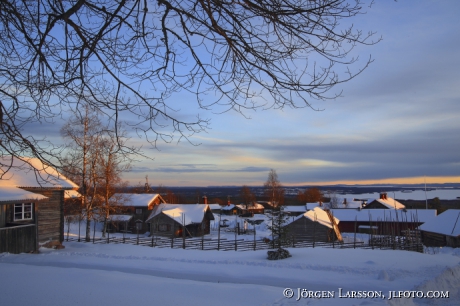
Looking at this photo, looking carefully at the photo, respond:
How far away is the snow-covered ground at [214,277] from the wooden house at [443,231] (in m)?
16.6

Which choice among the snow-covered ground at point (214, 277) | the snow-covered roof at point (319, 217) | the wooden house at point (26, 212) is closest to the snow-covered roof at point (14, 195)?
the wooden house at point (26, 212)

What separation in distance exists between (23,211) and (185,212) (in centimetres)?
2036

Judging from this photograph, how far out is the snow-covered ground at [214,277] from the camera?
6.82 m

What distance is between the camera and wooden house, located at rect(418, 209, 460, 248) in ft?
92.4

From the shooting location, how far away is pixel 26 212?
1655 centimetres

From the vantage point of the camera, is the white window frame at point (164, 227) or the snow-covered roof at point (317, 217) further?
the white window frame at point (164, 227)

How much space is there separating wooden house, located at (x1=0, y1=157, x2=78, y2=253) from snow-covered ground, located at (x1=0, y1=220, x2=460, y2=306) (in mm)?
1198

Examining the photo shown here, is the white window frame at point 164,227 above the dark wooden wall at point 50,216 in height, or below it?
below

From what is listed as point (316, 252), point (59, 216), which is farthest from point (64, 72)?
point (59, 216)

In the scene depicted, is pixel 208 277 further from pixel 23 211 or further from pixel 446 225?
pixel 446 225

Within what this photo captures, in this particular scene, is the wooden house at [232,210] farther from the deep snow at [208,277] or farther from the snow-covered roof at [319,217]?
the deep snow at [208,277]

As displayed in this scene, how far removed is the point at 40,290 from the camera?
690 cm

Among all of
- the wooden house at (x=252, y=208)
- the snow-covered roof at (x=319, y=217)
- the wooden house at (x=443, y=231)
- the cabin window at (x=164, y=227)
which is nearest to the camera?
the wooden house at (x=443, y=231)

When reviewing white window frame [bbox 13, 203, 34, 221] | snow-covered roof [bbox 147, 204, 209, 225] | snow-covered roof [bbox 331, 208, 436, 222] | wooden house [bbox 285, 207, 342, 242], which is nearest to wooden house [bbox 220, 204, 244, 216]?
snow-covered roof [bbox 331, 208, 436, 222]
